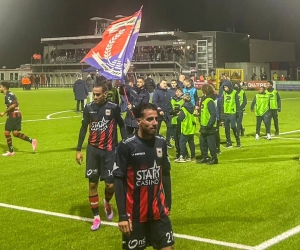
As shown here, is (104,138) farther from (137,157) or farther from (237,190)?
(237,190)

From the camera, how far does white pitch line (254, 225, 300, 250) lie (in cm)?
654

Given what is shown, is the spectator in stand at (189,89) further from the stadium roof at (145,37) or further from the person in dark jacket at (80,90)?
the stadium roof at (145,37)

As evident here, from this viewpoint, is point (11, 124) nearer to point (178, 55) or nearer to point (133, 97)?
point (133, 97)

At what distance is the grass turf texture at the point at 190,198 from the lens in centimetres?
704

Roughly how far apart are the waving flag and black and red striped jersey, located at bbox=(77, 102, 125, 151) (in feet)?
8.84

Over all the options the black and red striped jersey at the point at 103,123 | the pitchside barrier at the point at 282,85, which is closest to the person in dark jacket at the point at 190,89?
the black and red striped jersey at the point at 103,123

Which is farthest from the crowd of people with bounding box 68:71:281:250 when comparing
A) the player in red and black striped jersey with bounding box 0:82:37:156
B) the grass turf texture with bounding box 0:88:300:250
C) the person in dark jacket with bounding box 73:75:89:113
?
the person in dark jacket with bounding box 73:75:89:113

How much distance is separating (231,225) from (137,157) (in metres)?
3.33

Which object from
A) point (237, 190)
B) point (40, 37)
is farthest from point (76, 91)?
point (40, 37)

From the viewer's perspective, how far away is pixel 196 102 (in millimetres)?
15977

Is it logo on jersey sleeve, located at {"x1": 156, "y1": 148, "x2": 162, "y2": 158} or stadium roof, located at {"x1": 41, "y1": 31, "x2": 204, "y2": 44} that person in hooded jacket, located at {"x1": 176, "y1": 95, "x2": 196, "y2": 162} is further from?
stadium roof, located at {"x1": 41, "y1": 31, "x2": 204, "y2": 44}

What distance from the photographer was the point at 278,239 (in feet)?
22.3

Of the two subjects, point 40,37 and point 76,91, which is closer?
point 76,91

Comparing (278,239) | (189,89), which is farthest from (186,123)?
(278,239)
